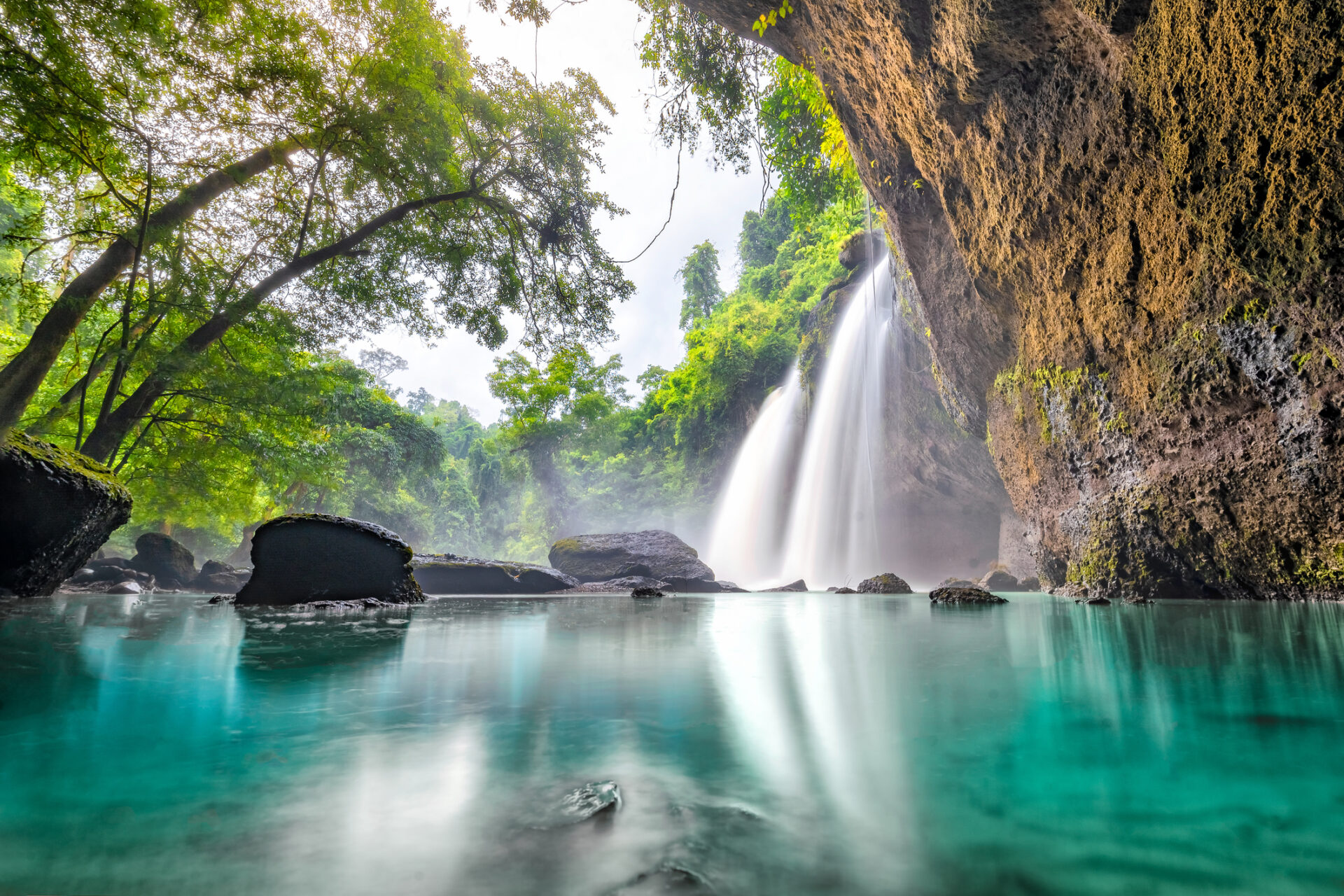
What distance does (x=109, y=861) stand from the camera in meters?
0.78

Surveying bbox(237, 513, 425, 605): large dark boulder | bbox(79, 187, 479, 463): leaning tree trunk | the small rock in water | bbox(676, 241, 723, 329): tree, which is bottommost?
the small rock in water

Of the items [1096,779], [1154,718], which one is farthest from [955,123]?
[1096,779]

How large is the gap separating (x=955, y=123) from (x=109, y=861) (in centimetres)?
833

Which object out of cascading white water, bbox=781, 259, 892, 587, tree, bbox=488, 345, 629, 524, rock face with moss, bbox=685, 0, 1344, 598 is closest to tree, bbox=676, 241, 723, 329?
tree, bbox=488, 345, 629, 524

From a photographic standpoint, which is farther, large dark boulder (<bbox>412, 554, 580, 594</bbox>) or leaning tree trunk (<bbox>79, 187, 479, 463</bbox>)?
large dark boulder (<bbox>412, 554, 580, 594</bbox>)

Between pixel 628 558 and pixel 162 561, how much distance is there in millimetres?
10639

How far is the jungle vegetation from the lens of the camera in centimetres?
665

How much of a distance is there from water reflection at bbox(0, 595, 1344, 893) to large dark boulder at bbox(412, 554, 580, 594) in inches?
336

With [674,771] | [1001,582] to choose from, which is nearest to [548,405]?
[1001,582]

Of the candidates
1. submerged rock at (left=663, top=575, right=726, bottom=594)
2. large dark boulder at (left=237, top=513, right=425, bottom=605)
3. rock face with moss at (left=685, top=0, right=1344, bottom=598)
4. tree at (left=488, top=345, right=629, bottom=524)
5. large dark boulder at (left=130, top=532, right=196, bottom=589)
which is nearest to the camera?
rock face with moss at (left=685, top=0, right=1344, bottom=598)

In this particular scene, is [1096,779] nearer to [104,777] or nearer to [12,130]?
[104,777]

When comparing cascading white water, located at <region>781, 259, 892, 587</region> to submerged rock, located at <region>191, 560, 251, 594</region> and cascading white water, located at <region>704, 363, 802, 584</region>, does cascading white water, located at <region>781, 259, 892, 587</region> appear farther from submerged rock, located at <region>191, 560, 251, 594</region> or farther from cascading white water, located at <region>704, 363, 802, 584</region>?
submerged rock, located at <region>191, 560, 251, 594</region>

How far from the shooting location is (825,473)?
1822 centimetres

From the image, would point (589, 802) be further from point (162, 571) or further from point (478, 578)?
point (162, 571)
